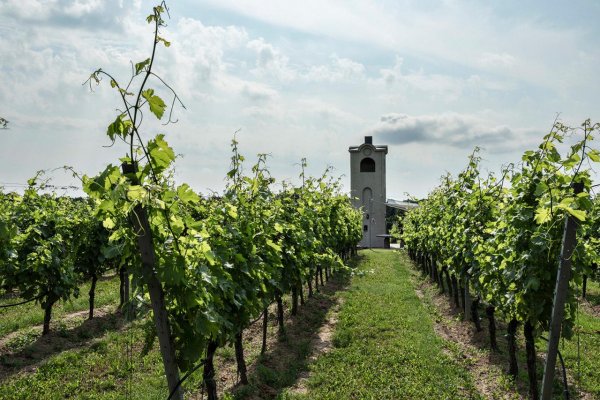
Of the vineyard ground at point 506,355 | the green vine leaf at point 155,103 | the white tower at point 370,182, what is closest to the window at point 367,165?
the white tower at point 370,182

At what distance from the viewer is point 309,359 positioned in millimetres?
9766

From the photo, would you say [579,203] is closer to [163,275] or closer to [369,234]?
[163,275]

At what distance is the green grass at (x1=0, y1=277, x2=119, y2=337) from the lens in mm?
12237

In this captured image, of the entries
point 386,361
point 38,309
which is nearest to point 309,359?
point 386,361

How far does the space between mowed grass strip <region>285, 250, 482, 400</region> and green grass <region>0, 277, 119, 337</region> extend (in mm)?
6670

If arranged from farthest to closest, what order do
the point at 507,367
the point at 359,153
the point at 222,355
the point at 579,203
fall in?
the point at 359,153 < the point at 222,355 < the point at 507,367 < the point at 579,203

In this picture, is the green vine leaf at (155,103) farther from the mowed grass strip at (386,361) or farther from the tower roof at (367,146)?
the tower roof at (367,146)

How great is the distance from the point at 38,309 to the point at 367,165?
32.5m

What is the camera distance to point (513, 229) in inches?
Answer: 282

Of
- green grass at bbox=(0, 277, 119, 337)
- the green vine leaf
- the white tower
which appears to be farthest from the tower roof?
the green vine leaf

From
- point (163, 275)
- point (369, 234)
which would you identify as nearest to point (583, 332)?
point (163, 275)

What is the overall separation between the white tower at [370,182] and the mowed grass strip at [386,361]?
28098 millimetres

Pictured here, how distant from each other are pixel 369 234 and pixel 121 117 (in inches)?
1610

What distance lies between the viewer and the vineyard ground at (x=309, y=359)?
8062 mm
